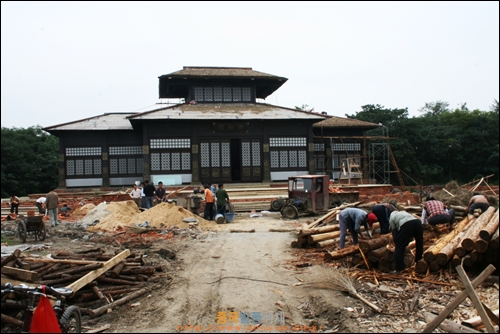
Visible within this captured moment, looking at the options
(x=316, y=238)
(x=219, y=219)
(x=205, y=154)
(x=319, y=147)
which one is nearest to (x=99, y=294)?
(x=316, y=238)

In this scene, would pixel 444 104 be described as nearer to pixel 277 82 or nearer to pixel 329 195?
pixel 277 82

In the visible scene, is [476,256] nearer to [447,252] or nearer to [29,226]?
[447,252]

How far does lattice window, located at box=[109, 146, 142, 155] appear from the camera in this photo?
28.4 metres

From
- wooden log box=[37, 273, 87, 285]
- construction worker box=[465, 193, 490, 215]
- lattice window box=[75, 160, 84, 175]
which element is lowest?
wooden log box=[37, 273, 87, 285]

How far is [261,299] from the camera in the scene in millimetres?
7539

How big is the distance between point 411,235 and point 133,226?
9.76 m

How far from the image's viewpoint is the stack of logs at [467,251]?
7.97 m

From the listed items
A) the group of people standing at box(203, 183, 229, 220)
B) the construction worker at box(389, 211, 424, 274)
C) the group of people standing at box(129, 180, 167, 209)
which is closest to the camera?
the construction worker at box(389, 211, 424, 274)

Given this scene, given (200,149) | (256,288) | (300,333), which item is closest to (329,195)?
(200,149)

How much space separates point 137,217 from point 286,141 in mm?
13384

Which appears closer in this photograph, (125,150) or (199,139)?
(199,139)

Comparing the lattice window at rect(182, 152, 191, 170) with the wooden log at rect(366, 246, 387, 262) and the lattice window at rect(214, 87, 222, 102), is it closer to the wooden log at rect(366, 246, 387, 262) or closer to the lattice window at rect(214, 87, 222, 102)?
the lattice window at rect(214, 87, 222, 102)

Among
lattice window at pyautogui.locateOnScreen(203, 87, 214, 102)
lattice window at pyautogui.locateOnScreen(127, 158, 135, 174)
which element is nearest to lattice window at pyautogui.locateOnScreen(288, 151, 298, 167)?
lattice window at pyautogui.locateOnScreen(203, 87, 214, 102)

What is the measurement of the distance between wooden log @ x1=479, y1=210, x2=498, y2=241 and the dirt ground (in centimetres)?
87
